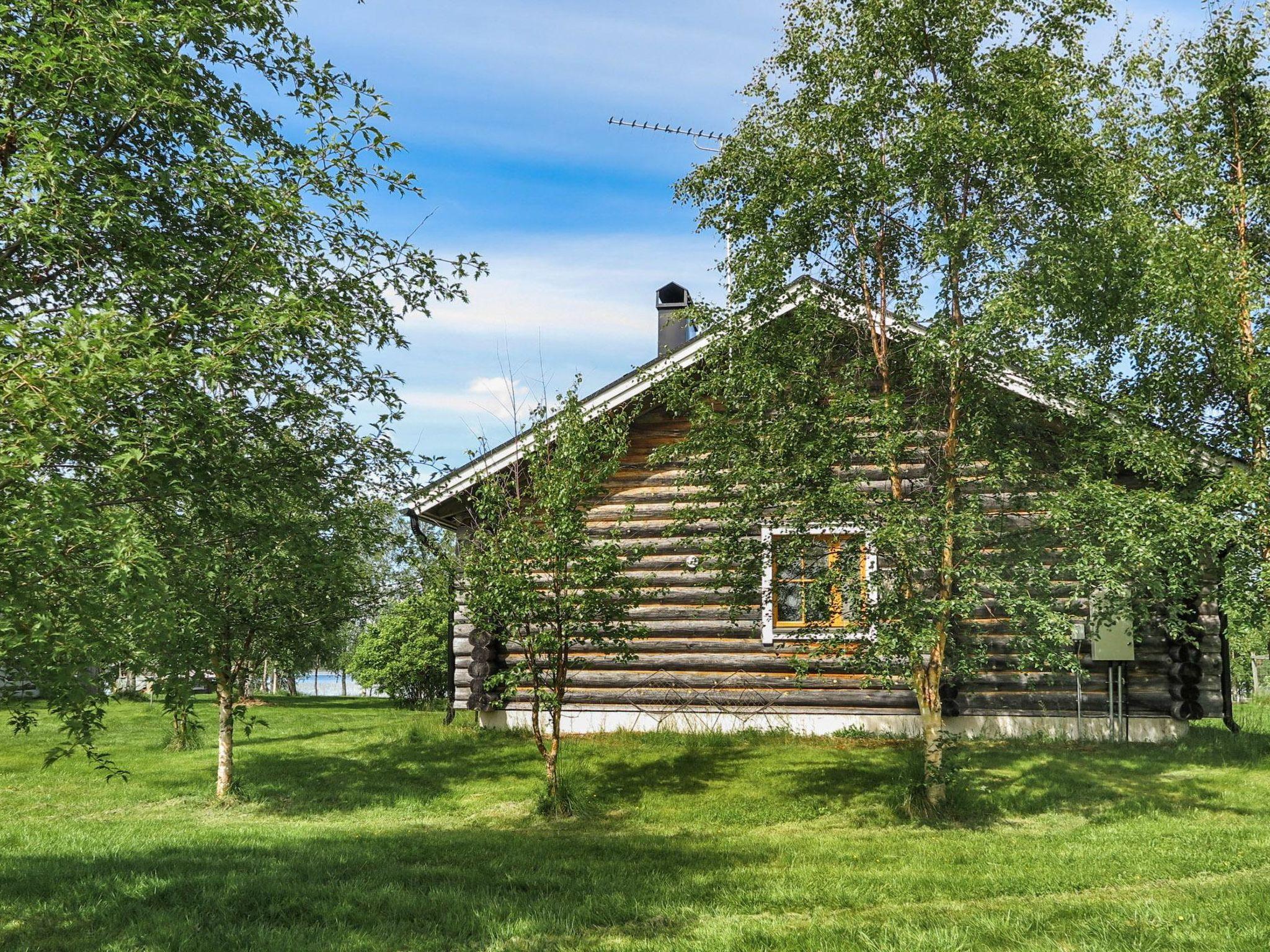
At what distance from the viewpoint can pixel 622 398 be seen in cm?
1454

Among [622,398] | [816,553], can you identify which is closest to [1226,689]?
[816,553]

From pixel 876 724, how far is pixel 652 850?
19.8ft

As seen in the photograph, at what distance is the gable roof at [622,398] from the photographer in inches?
438

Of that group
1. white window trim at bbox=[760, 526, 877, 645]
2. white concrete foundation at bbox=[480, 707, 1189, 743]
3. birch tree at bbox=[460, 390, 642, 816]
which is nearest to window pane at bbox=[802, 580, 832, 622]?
white window trim at bbox=[760, 526, 877, 645]

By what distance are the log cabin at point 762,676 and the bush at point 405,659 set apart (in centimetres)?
942

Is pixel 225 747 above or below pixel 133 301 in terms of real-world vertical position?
below

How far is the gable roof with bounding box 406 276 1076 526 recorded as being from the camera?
11.1m

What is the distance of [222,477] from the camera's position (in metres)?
7.50

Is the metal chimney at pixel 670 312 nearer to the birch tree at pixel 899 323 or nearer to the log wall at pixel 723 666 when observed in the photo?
the log wall at pixel 723 666

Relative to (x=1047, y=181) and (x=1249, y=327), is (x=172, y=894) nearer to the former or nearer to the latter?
(x=1047, y=181)

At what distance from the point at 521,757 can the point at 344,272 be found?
7997 millimetres

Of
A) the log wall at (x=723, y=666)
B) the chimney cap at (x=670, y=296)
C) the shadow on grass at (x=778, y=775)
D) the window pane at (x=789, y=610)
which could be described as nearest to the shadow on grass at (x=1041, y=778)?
the shadow on grass at (x=778, y=775)

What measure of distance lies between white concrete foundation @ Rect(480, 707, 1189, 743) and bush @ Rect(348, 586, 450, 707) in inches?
384

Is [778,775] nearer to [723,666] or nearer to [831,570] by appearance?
[723,666]
